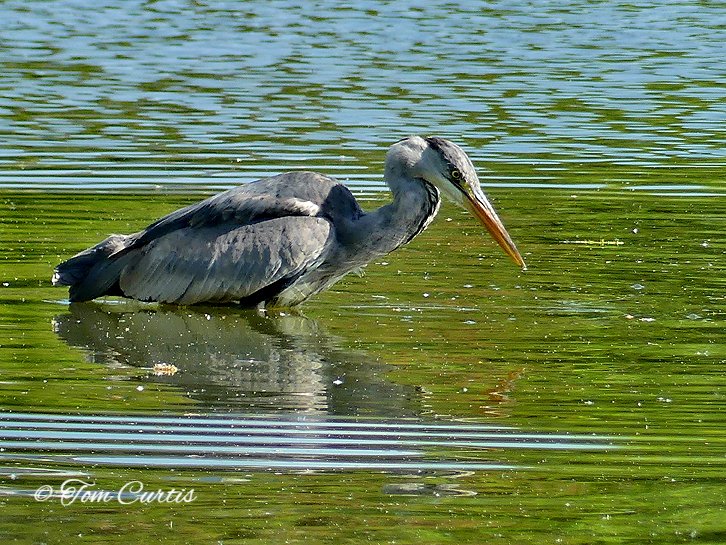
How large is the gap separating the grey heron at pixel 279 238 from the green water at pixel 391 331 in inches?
8.6

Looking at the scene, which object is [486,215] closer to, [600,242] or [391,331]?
[391,331]

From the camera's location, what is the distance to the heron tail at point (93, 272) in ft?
36.8

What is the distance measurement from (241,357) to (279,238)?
129 cm

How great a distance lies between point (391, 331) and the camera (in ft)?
33.4

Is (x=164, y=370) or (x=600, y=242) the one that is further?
(x=600, y=242)

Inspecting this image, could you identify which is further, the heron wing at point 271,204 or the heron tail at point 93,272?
the heron tail at point 93,272

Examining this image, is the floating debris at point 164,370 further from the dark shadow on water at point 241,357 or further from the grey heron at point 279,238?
the grey heron at point 279,238

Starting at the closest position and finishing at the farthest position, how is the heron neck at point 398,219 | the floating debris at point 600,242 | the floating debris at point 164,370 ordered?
the floating debris at point 164,370 → the heron neck at point 398,219 → the floating debris at point 600,242

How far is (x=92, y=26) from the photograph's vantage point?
26.8m

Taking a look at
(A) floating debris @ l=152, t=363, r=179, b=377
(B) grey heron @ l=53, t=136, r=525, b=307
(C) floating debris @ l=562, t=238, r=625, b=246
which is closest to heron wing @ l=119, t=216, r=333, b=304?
(B) grey heron @ l=53, t=136, r=525, b=307

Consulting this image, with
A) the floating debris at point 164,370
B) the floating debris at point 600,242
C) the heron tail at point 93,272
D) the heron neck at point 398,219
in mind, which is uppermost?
the heron neck at point 398,219

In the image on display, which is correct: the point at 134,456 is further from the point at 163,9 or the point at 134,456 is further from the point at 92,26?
the point at 163,9

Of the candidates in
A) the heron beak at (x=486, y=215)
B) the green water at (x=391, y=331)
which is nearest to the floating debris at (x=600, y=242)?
the green water at (x=391, y=331)

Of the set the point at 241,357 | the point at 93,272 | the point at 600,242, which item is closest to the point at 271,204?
the point at 93,272
